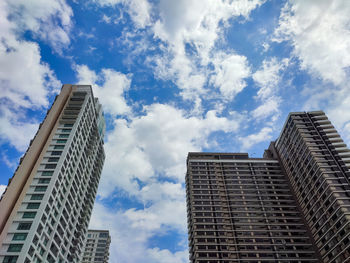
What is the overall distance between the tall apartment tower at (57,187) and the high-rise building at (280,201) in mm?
38722

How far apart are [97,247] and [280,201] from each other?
96.1 metres

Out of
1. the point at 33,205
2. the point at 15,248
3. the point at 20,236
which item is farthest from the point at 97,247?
the point at 15,248

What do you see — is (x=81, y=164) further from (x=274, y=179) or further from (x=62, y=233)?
(x=274, y=179)

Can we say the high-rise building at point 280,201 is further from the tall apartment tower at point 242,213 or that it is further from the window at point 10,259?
the window at point 10,259

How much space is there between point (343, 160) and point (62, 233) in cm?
8786

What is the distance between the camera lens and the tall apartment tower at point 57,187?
187 ft

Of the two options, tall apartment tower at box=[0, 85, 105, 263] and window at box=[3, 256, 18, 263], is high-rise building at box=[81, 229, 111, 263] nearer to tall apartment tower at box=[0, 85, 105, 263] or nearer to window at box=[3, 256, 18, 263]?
tall apartment tower at box=[0, 85, 105, 263]

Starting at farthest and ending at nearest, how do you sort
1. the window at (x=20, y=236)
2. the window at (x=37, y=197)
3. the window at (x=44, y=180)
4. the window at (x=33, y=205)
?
the window at (x=44, y=180) → the window at (x=37, y=197) → the window at (x=33, y=205) → the window at (x=20, y=236)

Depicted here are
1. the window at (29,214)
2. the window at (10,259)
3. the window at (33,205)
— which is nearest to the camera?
Result: the window at (10,259)

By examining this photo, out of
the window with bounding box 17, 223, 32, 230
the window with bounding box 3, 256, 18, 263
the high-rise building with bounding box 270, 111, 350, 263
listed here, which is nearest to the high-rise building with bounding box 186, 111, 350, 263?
the high-rise building with bounding box 270, 111, 350, 263

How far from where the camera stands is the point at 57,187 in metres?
68.1

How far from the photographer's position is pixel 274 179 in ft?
370

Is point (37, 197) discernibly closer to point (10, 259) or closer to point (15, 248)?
point (15, 248)

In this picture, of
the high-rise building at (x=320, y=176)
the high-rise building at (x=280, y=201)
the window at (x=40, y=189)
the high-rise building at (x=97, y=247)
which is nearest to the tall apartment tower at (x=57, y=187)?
the window at (x=40, y=189)
